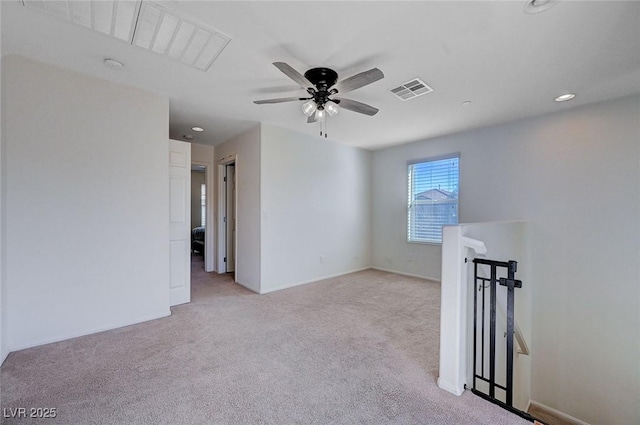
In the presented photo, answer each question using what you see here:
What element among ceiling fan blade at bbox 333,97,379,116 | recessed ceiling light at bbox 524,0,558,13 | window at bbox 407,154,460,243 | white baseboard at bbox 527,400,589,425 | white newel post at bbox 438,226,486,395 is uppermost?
recessed ceiling light at bbox 524,0,558,13

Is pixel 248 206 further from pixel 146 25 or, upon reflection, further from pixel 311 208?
pixel 146 25

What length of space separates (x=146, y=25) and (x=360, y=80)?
5.18 ft

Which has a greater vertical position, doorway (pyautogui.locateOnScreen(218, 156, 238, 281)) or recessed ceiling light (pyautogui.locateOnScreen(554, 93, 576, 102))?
recessed ceiling light (pyautogui.locateOnScreen(554, 93, 576, 102))

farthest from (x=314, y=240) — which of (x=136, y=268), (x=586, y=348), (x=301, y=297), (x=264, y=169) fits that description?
(x=586, y=348)

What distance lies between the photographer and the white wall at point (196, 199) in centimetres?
880

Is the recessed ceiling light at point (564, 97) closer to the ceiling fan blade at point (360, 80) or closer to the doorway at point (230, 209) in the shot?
the ceiling fan blade at point (360, 80)

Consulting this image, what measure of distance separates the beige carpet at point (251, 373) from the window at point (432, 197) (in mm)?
2024

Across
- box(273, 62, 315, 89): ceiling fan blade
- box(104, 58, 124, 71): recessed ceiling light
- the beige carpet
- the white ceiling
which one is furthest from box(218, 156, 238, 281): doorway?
box(273, 62, 315, 89): ceiling fan blade

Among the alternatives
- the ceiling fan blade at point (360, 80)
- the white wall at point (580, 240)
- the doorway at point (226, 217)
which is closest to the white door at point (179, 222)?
the doorway at point (226, 217)

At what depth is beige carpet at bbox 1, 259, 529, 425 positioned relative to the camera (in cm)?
158

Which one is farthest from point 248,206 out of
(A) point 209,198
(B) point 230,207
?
(A) point 209,198

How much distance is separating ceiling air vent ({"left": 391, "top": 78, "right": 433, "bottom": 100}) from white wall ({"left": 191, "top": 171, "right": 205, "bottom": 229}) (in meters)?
7.92

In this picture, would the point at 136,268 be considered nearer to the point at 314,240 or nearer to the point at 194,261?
the point at 314,240

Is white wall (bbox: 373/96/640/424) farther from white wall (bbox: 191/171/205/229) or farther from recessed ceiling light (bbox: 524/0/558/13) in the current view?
white wall (bbox: 191/171/205/229)
